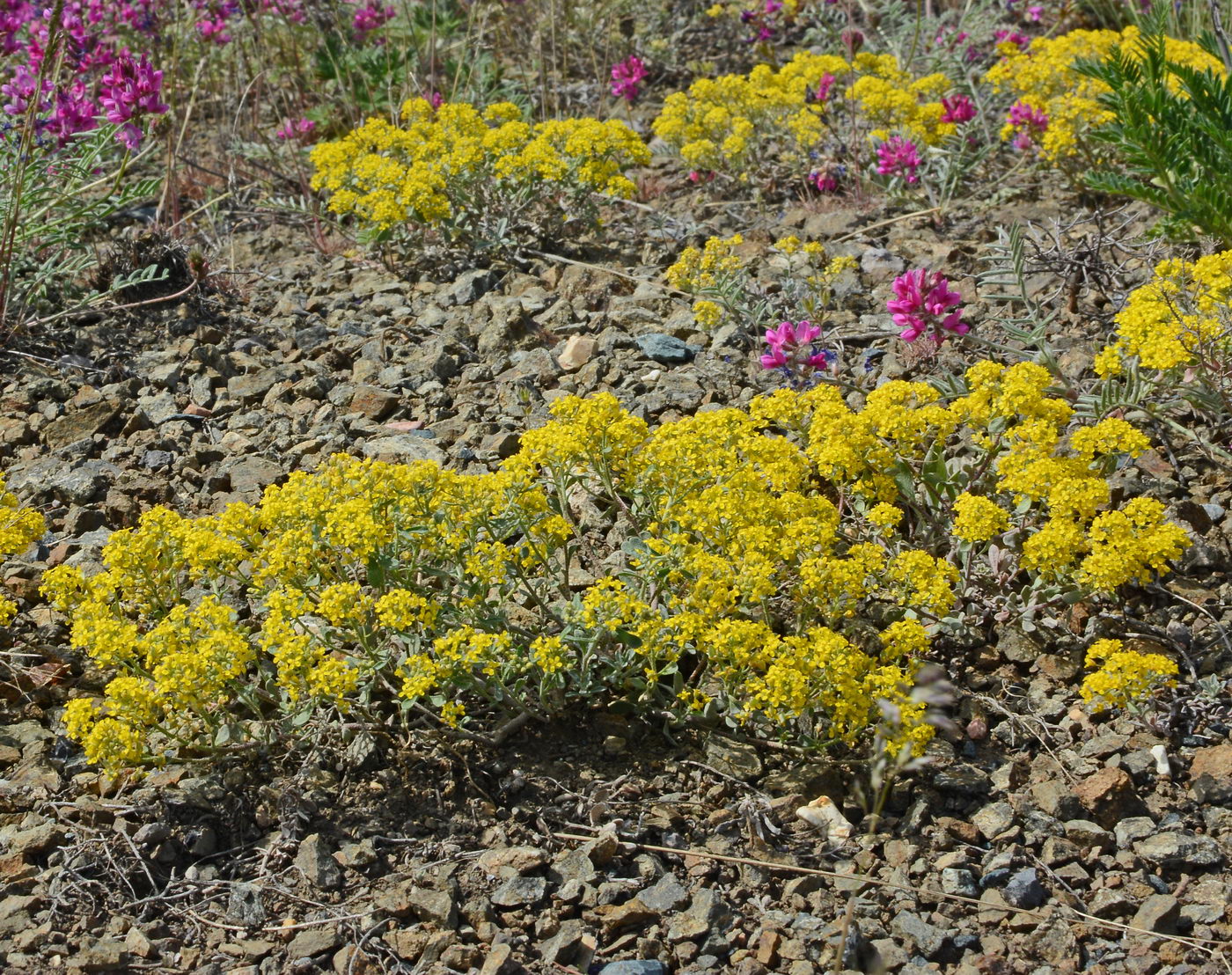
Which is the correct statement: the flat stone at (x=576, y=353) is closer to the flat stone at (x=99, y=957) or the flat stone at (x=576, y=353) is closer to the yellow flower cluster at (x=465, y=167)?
the yellow flower cluster at (x=465, y=167)

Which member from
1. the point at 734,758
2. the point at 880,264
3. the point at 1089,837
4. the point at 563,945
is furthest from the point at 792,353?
the point at 563,945

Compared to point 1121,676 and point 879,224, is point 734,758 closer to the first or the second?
point 1121,676

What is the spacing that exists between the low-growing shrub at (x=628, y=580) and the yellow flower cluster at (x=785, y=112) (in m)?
2.55

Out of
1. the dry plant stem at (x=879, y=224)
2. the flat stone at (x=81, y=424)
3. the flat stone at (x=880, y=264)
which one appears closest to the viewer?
the flat stone at (x=81, y=424)

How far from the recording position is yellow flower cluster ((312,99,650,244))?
5.09m

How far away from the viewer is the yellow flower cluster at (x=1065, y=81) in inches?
200

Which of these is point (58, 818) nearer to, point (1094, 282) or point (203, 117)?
point (1094, 282)

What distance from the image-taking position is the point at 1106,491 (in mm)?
3080

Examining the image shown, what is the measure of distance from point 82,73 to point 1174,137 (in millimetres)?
4893

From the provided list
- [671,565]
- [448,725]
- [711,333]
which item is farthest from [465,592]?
[711,333]

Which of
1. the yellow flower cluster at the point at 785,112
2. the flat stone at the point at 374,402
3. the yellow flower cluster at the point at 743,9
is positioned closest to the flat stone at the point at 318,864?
the flat stone at the point at 374,402

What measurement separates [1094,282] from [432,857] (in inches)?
127

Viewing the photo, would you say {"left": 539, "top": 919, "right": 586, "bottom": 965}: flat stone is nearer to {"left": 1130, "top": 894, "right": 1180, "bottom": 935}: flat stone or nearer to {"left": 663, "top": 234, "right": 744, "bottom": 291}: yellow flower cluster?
{"left": 1130, "top": 894, "right": 1180, "bottom": 935}: flat stone

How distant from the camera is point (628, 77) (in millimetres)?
7059
